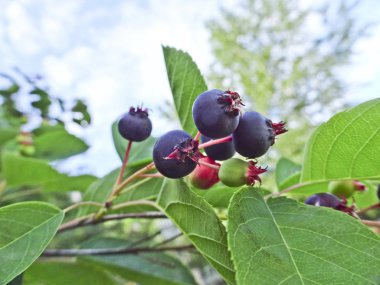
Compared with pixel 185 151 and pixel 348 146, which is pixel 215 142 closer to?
pixel 185 151

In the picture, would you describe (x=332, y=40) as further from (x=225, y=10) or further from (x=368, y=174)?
(x=368, y=174)

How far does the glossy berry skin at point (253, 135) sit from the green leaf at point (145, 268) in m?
0.62

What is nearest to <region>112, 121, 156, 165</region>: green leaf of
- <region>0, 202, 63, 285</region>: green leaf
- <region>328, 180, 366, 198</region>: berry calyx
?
<region>0, 202, 63, 285</region>: green leaf

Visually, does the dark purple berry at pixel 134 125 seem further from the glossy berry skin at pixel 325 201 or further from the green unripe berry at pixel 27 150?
the green unripe berry at pixel 27 150

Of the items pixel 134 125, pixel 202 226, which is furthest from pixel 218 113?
pixel 134 125

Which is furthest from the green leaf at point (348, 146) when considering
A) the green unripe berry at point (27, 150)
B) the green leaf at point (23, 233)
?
the green unripe berry at point (27, 150)

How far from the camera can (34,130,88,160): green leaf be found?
60.4 inches

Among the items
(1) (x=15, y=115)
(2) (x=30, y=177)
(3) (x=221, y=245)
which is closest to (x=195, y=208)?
(3) (x=221, y=245)

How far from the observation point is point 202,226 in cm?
62

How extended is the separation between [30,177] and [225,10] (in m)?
17.7

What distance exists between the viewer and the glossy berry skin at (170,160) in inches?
25.2

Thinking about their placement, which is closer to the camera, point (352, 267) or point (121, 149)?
point (352, 267)

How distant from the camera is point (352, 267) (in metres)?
0.56

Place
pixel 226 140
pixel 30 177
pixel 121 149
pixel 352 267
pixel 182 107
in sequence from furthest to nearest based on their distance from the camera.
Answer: pixel 30 177, pixel 121 149, pixel 182 107, pixel 226 140, pixel 352 267
